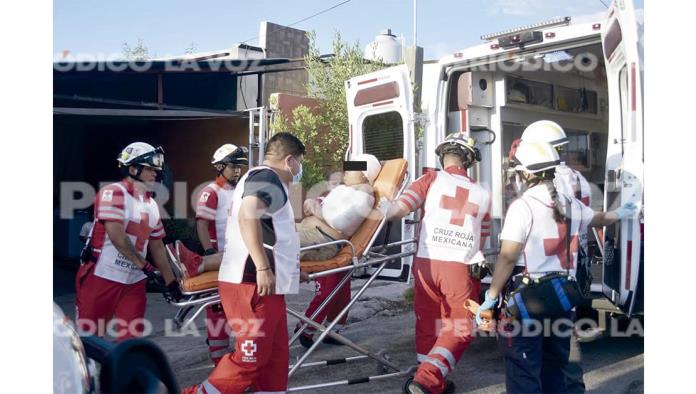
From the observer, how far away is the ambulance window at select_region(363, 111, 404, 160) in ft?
19.5

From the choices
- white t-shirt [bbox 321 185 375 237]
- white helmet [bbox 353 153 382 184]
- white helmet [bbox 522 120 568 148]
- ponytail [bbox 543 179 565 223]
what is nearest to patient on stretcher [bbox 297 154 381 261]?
white t-shirt [bbox 321 185 375 237]

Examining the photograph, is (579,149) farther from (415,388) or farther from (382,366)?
(415,388)

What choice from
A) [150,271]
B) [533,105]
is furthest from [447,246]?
[533,105]

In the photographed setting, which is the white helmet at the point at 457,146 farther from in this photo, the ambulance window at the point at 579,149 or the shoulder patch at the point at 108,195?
the ambulance window at the point at 579,149

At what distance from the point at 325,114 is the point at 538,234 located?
914 cm

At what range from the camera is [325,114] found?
12.4 meters

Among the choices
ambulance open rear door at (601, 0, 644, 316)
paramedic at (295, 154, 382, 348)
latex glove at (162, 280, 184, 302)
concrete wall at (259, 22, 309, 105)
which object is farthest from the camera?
concrete wall at (259, 22, 309, 105)

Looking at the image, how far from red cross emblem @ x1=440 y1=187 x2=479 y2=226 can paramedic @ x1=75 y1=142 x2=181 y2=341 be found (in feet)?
5.64

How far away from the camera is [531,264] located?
3523mm

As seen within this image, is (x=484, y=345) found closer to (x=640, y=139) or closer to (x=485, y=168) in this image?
(x=485, y=168)

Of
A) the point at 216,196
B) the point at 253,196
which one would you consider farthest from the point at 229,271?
the point at 216,196

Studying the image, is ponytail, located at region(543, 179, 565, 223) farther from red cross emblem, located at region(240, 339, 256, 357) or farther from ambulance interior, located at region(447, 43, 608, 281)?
ambulance interior, located at region(447, 43, 608, 281)

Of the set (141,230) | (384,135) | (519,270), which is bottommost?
(519,270)

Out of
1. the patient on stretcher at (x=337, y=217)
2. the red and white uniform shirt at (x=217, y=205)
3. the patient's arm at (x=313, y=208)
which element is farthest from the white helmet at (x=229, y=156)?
the patient on stretcher at (x=337, y=217)
